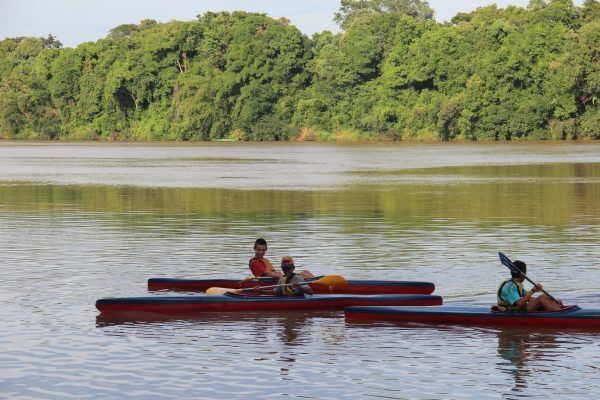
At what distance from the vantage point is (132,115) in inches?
6575

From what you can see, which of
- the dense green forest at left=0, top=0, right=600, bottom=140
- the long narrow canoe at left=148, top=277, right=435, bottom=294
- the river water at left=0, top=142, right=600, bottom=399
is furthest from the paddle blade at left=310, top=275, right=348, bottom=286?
the dense green forest at left=0, top=0, right=600, bottom=140

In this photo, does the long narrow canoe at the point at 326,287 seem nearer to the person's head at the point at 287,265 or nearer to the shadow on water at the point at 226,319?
the person's head at the point at 287,265

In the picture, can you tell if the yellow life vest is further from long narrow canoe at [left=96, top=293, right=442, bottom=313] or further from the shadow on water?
the shadow on water

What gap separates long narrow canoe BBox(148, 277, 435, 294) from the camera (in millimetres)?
19609

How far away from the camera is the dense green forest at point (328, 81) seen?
127438mm

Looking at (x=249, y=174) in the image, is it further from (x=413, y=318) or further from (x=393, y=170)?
(x=413, y=318)

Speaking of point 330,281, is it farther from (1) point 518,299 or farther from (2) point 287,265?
(1) point 518,299

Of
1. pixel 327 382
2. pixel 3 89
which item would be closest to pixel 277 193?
pixel 327 382

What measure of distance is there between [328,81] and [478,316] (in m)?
131

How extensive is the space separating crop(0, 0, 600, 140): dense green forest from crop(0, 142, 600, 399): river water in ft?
251

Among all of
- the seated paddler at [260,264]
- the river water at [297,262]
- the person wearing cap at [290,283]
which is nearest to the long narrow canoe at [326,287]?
the seated paddler at [260,264]

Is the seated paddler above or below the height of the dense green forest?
below

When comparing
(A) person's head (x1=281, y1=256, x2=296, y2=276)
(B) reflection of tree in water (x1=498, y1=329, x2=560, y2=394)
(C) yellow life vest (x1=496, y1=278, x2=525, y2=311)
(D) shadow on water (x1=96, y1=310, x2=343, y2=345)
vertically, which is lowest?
(B) reflection of tree in water (x1=498, y1=329, x2=560, y2=394)

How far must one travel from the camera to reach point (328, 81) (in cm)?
14712
